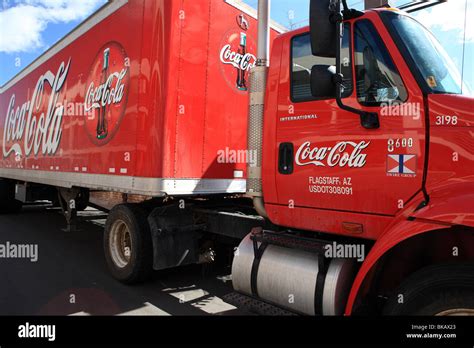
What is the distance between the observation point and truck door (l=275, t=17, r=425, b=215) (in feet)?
8.63

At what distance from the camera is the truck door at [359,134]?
2.63 m

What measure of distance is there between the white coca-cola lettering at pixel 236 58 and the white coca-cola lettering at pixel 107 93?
53.5 inches

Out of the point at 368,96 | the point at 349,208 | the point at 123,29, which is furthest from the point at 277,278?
the point at 123,29

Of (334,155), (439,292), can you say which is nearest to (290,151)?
(334,155)

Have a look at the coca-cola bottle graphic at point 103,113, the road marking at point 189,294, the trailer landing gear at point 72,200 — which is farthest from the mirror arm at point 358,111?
the trailer landing gear at point 72,200

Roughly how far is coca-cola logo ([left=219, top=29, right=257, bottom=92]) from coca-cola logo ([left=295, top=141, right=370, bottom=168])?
2.08 m

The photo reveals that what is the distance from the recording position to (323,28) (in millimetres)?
2611

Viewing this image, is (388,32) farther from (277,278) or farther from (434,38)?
(277,278)

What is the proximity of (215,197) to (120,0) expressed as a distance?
3.12 meters

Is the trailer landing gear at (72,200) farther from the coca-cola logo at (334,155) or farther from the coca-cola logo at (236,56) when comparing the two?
the coca-cola logo at (334,155)

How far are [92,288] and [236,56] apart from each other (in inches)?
147

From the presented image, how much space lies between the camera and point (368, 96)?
9.12 feet

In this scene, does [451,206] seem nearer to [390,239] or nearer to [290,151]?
[390,239]

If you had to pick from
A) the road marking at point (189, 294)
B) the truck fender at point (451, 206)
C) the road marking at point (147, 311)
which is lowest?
the road marking at point (147, 311)
